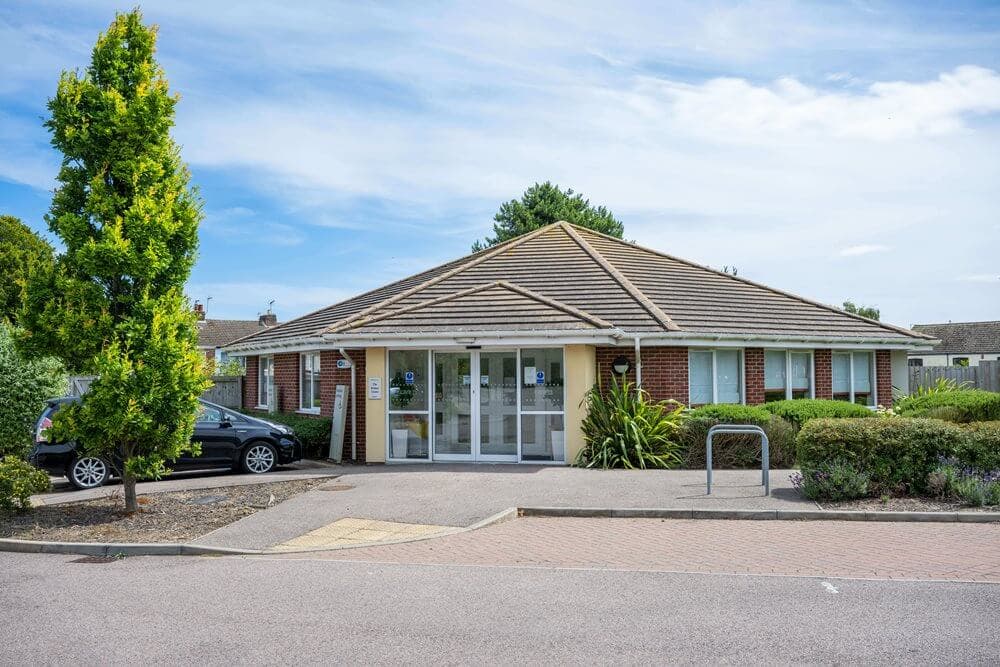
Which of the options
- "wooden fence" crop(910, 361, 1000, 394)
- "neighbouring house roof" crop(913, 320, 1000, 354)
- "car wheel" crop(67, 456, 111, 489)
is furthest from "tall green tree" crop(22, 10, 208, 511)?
"neighbouring house roof" crop(913, 320, 1000, 354)

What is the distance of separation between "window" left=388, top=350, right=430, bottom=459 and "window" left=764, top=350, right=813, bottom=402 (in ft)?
23.5

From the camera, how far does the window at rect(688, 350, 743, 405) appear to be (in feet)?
55.4

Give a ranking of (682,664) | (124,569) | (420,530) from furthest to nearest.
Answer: (420,530), (124,569), (682,664)

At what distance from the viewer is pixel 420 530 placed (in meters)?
9.93

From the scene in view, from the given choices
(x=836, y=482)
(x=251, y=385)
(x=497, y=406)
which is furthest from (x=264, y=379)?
(x=836, y=482)

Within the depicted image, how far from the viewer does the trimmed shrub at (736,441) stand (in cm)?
1477

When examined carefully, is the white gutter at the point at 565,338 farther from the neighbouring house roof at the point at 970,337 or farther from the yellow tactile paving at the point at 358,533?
the neighbouring house roof at the point at 970,337

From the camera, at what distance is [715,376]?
17094 millimetres

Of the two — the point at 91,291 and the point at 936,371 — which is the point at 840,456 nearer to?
the point at 91,291

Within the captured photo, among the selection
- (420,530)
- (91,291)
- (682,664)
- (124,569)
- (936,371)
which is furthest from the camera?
(936,371)

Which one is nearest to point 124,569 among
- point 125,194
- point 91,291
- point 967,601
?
point 91,291

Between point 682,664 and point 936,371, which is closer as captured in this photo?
point 682,664

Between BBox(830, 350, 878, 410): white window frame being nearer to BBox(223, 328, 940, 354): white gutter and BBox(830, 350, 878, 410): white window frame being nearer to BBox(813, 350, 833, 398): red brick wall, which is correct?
BBox(813, 350, 833, 398): red brick wall

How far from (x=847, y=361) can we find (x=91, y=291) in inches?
618
